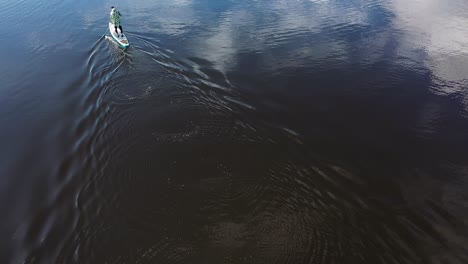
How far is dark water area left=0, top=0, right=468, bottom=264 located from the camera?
14477 millimetres

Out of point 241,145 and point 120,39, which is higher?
point 120,39

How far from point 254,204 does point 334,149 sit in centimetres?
702

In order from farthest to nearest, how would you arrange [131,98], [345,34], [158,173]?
[345,34]
[131,98]
[158,173]

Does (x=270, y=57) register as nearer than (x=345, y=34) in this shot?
Yes

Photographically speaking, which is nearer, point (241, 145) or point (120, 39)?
point (241, 145)

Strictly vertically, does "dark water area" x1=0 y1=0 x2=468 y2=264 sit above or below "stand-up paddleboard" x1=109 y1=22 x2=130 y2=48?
below

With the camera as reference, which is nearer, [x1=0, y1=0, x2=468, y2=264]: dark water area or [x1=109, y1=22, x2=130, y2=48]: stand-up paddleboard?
[x1=0, y1=0, x2=468, y2=264]: dark water area

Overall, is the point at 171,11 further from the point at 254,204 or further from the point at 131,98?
the point at 254,204

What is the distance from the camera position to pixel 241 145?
1977 centimetres

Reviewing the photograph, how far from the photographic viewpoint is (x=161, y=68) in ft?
93.1

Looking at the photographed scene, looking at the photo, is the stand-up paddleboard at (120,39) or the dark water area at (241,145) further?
the stand-up paddleboard at (120,39)

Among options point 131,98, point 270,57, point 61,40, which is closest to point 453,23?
point 270,57

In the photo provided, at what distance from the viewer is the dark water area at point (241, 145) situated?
570 inches

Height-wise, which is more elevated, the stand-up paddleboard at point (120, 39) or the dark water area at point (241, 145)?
the stand-up paddleboard at point (120, 39)
